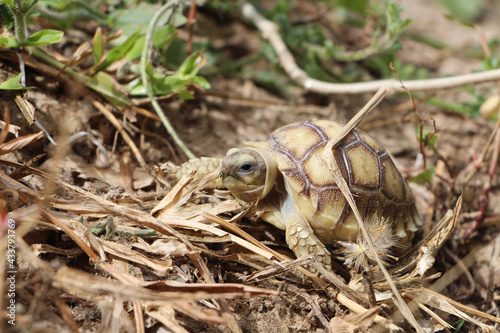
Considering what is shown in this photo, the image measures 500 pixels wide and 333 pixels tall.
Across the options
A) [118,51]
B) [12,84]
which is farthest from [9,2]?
[118,51]

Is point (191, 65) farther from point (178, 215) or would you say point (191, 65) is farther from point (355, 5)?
point (355, 5)

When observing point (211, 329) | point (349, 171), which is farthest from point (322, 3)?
point (211, 329)

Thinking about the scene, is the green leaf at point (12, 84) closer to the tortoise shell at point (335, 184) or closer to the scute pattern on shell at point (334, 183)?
the tortoise shell at point (335, 184)

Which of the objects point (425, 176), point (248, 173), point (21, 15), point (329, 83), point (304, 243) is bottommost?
point (425, 176)

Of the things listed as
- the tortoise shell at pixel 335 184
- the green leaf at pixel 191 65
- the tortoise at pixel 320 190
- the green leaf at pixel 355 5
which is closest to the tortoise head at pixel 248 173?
the tortoise at pixel 320 190

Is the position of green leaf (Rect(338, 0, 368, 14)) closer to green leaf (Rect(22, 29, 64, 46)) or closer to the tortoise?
the tortoise

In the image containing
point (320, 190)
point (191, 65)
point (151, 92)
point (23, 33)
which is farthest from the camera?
point (191, 65)

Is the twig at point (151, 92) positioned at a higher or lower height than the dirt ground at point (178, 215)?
higher
